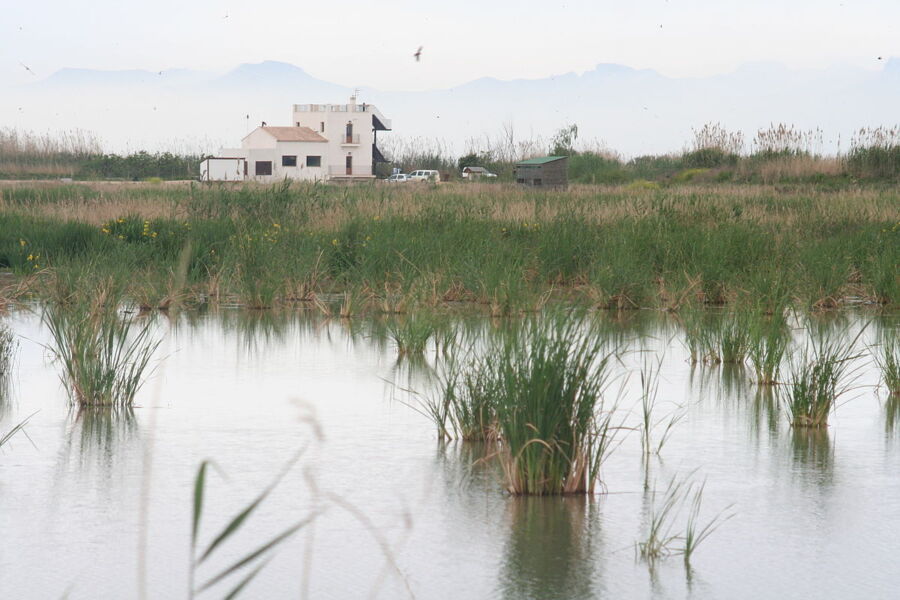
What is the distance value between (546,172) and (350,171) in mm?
38141

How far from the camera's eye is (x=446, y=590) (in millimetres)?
3953

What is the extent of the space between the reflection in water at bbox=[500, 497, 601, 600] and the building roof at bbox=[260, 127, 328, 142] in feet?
216

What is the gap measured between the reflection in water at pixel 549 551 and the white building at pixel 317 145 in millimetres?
61887

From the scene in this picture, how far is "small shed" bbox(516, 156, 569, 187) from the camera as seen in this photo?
118ft

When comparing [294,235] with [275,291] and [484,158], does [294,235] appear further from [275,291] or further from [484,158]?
[484,158]

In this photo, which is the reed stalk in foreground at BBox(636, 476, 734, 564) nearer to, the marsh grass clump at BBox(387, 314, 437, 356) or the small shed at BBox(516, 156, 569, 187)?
the marsh grass clump at BBox(387, 314, 437, 356)

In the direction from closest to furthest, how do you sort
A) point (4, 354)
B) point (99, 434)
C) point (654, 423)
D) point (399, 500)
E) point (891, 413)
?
point (399, 500) → point (99, 434) → point (654, 423) → point (891, 413) → point (4, 354)

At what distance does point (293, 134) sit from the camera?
233ft

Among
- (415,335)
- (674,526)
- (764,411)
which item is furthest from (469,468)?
(415,335)

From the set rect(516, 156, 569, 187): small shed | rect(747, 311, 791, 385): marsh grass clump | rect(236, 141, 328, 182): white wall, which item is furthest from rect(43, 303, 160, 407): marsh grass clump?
rect(236, 141, 328, 182): white wall

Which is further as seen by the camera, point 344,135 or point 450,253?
point 344,135

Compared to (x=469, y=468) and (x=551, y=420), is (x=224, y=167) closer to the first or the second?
(x=469, y=468)

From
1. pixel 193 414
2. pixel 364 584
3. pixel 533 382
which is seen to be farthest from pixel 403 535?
pixel 193 414

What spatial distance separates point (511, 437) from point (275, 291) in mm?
8086
